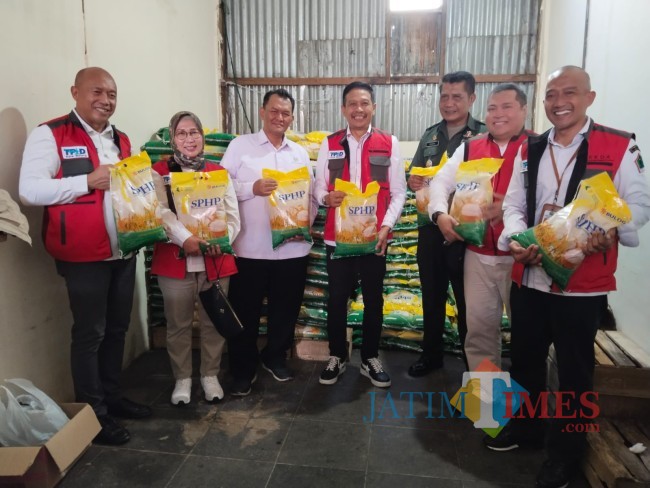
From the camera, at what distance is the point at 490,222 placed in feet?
7.55

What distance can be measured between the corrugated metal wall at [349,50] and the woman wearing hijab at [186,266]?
302 centimetres

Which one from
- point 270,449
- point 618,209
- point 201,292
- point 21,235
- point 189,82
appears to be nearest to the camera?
point 618,209

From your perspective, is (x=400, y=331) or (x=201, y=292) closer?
(x=201, y=292)

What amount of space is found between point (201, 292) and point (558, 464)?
1924mm

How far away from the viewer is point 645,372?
2.19 meters

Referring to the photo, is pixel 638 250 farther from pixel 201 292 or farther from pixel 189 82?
pixel 189 82

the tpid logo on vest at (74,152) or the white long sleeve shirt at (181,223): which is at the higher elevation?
the tpid logo on vest at (74,152)

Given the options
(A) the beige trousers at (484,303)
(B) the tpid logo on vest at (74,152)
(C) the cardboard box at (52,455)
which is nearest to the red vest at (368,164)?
(A) the beige trousers at (484,303)

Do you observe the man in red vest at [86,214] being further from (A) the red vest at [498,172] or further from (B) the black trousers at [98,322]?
(A) the red vest at [498,172]

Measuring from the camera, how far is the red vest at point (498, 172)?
2.31 meters

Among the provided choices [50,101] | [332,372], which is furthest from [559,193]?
[50,101]

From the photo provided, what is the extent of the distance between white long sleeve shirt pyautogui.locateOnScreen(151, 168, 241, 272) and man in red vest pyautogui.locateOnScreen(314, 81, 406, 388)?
53 centimetres

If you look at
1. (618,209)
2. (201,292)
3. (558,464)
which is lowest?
(558,464)

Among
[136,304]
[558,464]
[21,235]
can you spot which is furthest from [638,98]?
[136,304]
